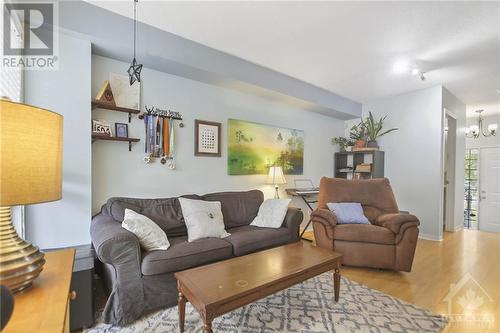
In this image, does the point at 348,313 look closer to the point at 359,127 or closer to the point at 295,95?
the point at 295,95

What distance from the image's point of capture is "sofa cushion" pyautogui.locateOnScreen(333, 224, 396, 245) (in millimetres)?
2486

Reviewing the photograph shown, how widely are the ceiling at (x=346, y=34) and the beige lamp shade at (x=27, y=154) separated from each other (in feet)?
5.63

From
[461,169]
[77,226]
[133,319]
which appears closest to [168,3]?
[77,226]

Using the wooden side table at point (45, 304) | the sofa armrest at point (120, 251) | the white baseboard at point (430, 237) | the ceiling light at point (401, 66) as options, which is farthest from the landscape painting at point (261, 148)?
the wooden side table at point (45, 304)

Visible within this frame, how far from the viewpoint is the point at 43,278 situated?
0.98 meters

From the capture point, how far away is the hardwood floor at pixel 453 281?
1.80m

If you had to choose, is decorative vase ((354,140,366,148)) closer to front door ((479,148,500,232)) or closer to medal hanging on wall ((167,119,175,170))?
front door ((479,148,500,232))

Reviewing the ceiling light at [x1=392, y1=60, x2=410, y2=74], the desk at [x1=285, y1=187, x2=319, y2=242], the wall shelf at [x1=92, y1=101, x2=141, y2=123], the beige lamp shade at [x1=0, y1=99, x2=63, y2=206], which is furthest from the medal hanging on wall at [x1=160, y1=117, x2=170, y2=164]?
the ceiling light at [x1=392, y1=60, x2=410, y2=74]

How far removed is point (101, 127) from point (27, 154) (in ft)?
5.68

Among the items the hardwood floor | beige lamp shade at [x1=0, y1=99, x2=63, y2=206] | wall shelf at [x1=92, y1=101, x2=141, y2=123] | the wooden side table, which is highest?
wall shelf at [x1=92, y1=101, x2=141, y2=123]

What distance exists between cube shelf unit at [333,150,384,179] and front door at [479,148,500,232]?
2.89m

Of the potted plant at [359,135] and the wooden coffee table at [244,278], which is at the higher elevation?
the potted plant at [359,135]

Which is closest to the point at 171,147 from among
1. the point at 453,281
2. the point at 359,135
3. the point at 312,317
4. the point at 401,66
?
the point at 312,317

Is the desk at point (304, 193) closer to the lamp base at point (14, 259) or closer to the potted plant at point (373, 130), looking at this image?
the potted plant at point (373, 130)
